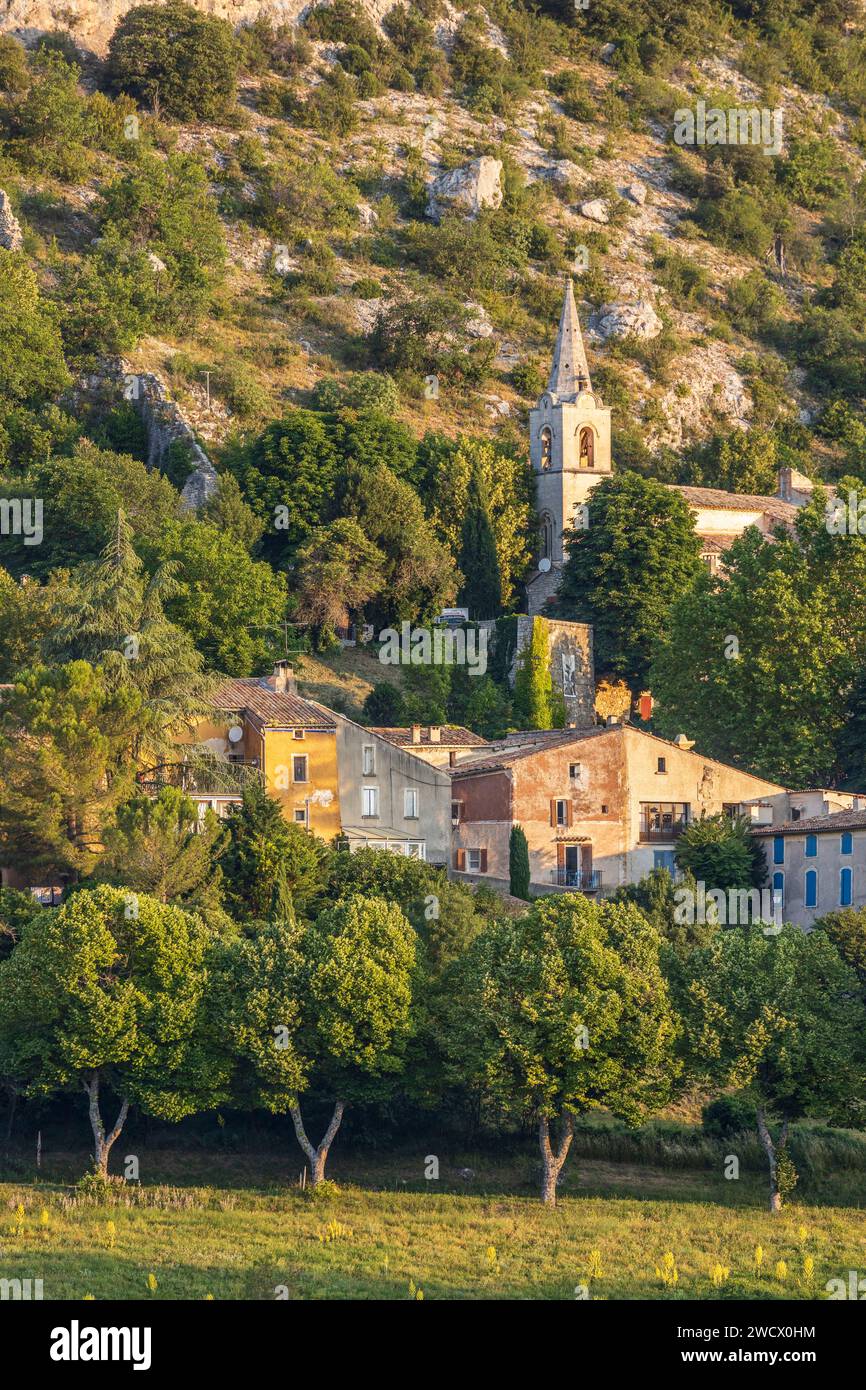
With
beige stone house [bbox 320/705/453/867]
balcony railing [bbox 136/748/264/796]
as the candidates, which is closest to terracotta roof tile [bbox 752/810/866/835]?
beige stone house [bbox 320/705/453/867]

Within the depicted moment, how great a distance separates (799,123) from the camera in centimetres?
14838

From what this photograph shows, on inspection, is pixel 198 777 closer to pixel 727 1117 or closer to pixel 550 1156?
pixel 550 1156

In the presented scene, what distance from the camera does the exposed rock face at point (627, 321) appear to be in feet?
387

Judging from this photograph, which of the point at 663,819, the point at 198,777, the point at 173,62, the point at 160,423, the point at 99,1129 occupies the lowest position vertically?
Answer: the point at 99,1129

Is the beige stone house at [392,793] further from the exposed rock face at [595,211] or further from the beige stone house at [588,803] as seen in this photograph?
the exposed rock face at [595,211]

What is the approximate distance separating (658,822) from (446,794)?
631 cm

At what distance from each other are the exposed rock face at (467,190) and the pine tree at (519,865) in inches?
2572

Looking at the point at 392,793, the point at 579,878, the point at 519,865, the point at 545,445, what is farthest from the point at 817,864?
the point at 545,445

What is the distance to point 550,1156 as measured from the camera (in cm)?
5022

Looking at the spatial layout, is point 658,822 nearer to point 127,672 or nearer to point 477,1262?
point 127,672

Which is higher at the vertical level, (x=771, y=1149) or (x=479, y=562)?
(x=479, y=562)

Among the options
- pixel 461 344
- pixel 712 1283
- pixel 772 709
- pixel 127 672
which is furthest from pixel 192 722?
pixel 461 344

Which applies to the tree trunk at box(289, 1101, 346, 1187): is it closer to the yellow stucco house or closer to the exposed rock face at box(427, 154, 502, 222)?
the yellow stucco house

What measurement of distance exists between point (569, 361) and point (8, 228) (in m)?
24.7
